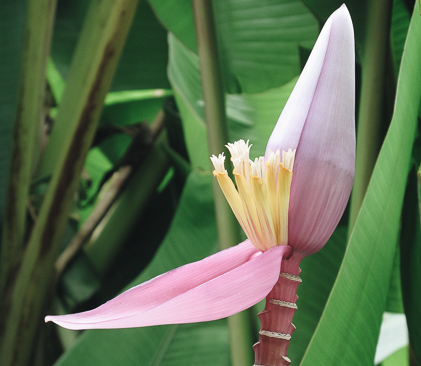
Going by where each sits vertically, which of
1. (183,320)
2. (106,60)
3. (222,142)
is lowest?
(183,320)

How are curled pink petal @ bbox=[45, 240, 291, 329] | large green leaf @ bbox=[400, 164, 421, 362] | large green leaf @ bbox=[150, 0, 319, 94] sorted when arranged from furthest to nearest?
large green leaf @ bbox=[150, 0, 319, 94] < large green leaf @ bbox=[400, 164, 421, 362] < curled pink petal @ bbox=[45, 240, 291, 329]

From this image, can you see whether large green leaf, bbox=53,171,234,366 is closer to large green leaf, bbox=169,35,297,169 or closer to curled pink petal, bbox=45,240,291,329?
large green leaf, bbox=169,35,297,169

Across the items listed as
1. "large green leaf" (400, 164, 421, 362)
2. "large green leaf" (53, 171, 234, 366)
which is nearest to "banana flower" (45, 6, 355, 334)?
"large green leaf" (400, 164, 421, 362)

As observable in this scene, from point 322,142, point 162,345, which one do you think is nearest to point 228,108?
point 162,345

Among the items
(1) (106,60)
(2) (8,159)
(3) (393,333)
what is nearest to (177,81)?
(1) (106,60)

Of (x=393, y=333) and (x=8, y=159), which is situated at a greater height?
(x=8, y=159)

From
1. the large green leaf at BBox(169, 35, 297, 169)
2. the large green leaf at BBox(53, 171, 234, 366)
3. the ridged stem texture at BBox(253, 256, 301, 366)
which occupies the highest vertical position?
the large green leaf at BBox(169, 35, 297, 169)

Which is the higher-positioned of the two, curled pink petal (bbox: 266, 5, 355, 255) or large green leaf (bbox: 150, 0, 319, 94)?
large green leaf (bbox: 150, 0, 319, 94)

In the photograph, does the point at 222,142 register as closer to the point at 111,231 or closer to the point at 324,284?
the point at 324,284
